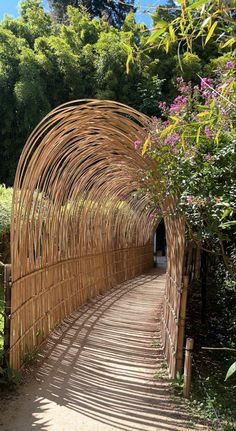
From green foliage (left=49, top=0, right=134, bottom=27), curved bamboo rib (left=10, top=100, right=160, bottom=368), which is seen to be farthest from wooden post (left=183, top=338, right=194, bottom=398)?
green foliage (left=49, top=0, right=134, bottom=27)

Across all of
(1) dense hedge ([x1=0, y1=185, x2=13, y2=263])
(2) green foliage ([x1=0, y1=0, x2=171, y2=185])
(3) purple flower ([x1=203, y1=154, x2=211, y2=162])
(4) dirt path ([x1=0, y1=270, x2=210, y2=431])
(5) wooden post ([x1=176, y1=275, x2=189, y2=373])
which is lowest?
(4) dirt path ([x1=0, y1=270, x2=210, y2=431])

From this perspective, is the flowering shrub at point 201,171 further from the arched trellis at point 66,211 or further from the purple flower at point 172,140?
the arched trellis at point 66,211

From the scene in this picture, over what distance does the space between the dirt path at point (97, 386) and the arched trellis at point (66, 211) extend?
300mm

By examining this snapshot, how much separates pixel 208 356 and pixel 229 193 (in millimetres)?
2595

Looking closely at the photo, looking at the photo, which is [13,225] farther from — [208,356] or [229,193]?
[208,356]

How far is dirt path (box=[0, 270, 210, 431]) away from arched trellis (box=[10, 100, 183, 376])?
0.30 meters

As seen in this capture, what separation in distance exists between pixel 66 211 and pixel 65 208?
0.11 metres

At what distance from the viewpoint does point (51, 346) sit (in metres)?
5.07

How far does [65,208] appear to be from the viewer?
630cm

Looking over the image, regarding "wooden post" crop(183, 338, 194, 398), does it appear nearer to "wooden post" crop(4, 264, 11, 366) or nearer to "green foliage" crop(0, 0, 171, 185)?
"wooden post" crop(4, 264, 11, 366)

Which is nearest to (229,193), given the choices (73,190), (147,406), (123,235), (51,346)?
(147,406)

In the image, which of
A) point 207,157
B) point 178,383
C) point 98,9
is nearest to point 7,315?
point 178,383

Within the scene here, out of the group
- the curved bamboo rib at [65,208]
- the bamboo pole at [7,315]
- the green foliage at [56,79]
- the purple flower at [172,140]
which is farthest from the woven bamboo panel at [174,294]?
the green foliage at [56,79]

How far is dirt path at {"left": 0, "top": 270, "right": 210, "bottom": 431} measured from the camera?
3338 mm
